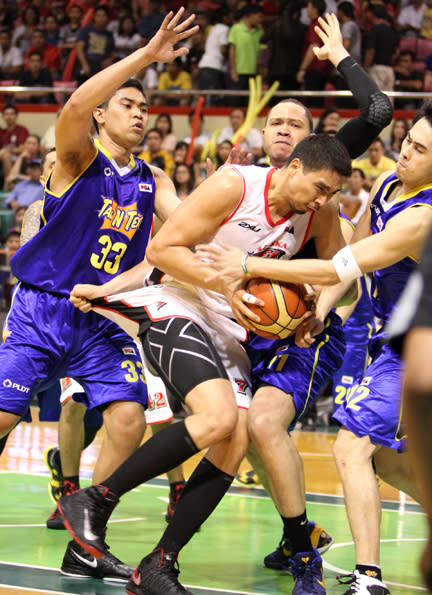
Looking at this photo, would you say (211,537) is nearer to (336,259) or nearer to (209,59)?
(336,259)

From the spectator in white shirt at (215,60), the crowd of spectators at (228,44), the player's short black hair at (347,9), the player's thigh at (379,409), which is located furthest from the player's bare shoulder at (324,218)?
the spectator in white shirt at (215,60)

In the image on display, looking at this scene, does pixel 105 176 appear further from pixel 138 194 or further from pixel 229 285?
pixel 229 285

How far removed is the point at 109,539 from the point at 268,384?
5.09 ft

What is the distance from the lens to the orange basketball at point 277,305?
3.89 m

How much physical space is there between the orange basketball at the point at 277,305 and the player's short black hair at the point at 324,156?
1.73ft

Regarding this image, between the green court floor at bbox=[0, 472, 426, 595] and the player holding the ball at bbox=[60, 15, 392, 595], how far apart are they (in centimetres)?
37

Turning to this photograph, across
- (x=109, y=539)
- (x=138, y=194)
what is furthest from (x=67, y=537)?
(x=138, y=194)

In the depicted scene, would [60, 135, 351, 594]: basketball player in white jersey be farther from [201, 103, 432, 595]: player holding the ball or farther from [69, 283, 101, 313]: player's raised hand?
[201, 103, 432, 595]: player holding the ball

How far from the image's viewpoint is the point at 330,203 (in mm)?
4387

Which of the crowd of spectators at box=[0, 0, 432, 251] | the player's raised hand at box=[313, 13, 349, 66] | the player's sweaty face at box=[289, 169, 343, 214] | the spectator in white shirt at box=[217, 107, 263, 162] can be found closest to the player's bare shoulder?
the player's sweaty face at box=[289, 169, 343, 214]

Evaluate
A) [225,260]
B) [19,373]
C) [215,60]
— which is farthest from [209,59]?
[225,260]

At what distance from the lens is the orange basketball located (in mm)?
3887

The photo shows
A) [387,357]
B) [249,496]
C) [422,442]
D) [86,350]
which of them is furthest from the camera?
[249,496]

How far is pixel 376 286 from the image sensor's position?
4434mm
